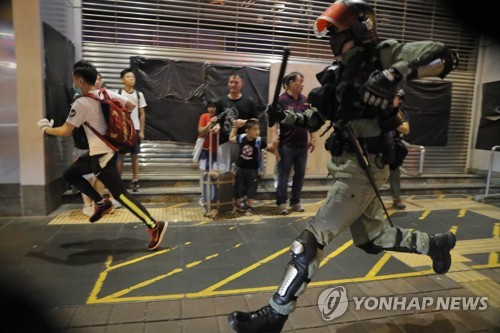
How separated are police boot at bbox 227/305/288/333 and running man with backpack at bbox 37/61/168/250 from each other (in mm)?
1932

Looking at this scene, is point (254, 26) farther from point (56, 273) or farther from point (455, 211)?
point (56, 273)

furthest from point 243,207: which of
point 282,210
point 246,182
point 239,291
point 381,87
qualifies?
point 381,87

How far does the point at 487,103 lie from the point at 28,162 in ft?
31.2

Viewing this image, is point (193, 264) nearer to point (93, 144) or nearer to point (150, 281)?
point (150, 281)

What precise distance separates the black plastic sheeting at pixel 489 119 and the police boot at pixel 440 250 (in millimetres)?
6356

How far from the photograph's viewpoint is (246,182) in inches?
217

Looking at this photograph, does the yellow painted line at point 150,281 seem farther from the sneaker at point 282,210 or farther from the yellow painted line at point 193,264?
the sneaker at point 282,210

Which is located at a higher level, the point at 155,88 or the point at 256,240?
the point at 155,88

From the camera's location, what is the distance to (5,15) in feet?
15.8

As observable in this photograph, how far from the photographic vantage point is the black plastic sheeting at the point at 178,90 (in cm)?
655

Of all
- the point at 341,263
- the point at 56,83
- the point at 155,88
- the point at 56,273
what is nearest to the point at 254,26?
the point at 155,88

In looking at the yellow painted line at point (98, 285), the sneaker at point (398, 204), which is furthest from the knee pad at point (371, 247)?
the sneaker at point (398, 204)

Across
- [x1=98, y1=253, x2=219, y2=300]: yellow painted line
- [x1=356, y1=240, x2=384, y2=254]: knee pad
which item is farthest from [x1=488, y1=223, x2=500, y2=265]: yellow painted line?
[x1=98, y1=253, x2=219, y2=300]: yellow painted line

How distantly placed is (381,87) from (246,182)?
364cm
